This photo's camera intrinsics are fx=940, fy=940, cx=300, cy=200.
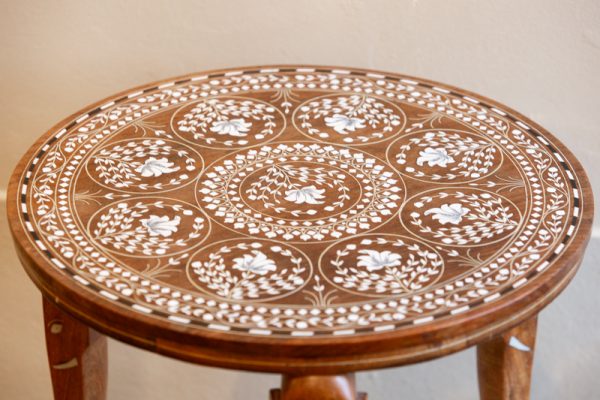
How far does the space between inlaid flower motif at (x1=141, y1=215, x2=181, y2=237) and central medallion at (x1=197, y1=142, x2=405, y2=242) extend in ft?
0.14

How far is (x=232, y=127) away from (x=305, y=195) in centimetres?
18

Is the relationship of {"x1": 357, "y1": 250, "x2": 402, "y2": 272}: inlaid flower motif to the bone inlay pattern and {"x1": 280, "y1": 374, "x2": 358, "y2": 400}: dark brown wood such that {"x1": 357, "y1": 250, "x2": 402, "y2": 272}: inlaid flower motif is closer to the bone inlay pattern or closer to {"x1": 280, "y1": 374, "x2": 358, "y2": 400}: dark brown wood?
the bone inlay pattern

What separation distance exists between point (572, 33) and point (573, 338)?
1.71ft

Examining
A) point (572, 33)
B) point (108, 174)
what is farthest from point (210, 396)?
point (572, 33)

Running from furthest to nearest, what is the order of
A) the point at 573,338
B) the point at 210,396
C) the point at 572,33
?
the point at 210,396 < the point at 573,338 < the point at 572,33

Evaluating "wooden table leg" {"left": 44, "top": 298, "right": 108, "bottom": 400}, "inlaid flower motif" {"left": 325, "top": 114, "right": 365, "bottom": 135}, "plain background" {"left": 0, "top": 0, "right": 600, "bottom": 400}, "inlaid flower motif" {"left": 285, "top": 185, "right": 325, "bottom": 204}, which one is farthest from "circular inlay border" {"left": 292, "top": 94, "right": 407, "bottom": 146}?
"wooden table leg" {"left": 44, "top": 298, "right": 108, "bottom": 400}

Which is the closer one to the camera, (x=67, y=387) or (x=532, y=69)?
(x=67, y=387)

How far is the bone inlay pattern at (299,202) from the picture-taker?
846 mm

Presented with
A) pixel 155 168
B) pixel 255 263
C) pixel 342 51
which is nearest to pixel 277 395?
pixel 255 263

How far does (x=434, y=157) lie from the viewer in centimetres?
108

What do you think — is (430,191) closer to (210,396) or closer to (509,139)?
(509,139)

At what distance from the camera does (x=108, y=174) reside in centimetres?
105

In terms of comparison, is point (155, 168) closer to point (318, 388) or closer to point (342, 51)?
point (318, 388)

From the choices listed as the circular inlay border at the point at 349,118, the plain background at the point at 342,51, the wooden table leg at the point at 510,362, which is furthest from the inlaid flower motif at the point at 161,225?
the plain background at the point at 342,51
